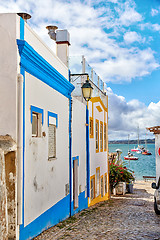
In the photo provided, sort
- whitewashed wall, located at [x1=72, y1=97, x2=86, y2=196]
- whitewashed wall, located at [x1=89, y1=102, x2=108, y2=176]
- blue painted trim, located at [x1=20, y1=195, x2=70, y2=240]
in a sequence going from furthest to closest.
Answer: whitewashed wall, located at [x1=89, y1=102, x2=108, y2=176] < whitewashed wall, located at [x1=72, y1=97, x2=86, y2=196] < blue painted trim, located at [x1=20, y1=195, x2=70, y2=240]

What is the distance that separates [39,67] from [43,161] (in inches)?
98.1

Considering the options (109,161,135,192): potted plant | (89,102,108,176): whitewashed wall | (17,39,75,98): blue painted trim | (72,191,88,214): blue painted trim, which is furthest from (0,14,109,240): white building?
(109,161,135,192): potted plant

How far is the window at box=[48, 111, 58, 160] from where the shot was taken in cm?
908

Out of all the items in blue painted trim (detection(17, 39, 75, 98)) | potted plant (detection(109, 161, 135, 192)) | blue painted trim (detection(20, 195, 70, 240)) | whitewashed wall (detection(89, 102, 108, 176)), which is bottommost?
potted plant (detection(109, 161, 135, 192))

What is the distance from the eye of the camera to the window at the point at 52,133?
9078 mm

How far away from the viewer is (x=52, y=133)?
948 cm

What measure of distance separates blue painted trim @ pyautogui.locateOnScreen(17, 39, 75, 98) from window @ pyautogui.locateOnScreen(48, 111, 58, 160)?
36.9 inches

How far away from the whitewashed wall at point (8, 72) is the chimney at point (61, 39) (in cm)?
626

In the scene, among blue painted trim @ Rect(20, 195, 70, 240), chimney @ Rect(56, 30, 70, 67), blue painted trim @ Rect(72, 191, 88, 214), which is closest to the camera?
blue painted trim @ Rect(20, 195, 70, 240)

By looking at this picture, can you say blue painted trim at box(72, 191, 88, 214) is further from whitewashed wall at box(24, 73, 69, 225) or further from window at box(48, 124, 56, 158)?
window at box(48, 124, 56, 158)

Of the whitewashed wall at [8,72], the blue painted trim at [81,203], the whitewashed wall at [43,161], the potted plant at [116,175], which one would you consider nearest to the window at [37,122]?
the whitewashed wall at [43,161]

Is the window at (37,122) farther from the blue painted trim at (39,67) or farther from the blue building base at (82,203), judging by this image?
the blue building base at (82,203)

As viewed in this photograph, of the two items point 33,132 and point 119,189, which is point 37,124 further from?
point 119,189

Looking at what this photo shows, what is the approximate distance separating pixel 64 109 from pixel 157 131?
6157 millimetres
